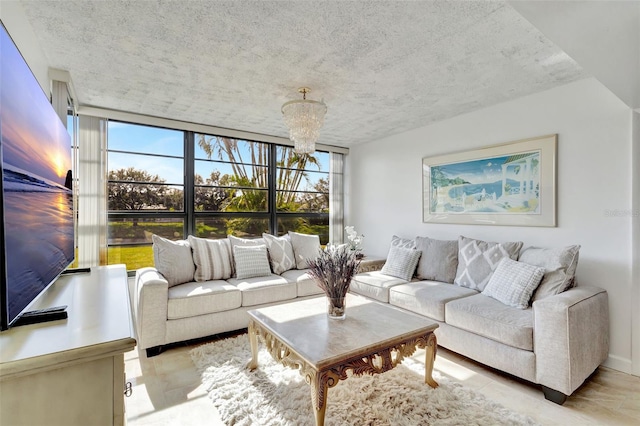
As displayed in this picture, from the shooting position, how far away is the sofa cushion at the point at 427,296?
2.77 metres

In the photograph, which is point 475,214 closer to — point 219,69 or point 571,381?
point 571,381

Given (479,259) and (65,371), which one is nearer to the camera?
(65,371)

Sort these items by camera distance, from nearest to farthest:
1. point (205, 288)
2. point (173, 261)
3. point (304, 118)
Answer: point (304, 118) < point (205, 288) < point (173, 261)

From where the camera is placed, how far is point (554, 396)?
2.01 m

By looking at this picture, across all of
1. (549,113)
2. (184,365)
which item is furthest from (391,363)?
(549,113)

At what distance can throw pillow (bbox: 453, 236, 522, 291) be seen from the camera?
2.98 meters

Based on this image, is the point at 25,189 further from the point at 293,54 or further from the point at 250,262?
the point at 250,262

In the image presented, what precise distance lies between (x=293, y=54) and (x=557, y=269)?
8.84ft

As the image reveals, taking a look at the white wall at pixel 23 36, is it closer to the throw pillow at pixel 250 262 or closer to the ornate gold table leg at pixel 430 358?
the throw pillow at pixel 250 262

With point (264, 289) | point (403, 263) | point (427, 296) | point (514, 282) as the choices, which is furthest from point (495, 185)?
point (264, 289)

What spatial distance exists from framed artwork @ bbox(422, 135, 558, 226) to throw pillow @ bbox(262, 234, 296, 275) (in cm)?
185

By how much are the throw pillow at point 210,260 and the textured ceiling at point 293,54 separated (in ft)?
5.03

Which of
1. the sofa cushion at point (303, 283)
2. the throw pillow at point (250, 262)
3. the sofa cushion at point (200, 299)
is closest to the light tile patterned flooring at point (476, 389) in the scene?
the sofa cushion at point (200, 299)

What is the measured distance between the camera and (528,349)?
2.14 m
